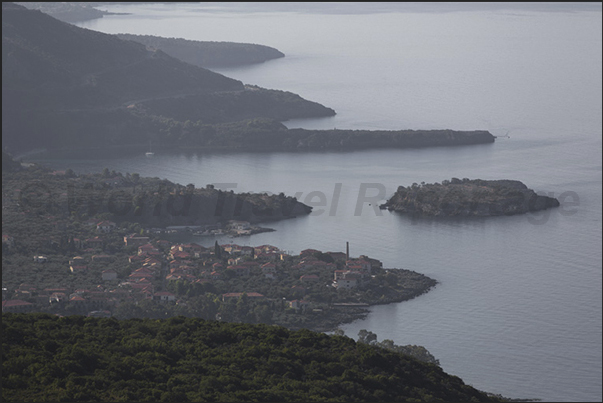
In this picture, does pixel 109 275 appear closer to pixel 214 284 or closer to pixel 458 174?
pixel 214 284

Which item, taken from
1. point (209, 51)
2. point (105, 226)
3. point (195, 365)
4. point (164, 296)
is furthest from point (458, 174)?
point (209, 51)

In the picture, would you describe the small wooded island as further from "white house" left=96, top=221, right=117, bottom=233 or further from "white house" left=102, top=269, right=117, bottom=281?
"white house" left=102, top=269, right=117, bottom=281

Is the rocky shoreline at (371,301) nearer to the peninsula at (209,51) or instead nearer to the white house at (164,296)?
the white house at (164,296)

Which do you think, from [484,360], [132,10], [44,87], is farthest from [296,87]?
[132,10]

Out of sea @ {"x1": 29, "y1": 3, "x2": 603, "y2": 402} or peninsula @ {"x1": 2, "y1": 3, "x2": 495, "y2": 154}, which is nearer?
sea @ {"x1": 29, "y1": 3, "x2": 603, "y2": 402}

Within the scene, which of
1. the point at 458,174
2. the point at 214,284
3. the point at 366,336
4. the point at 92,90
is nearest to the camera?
the point at 366,336

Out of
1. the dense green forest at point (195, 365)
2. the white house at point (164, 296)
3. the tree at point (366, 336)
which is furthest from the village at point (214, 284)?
the dense green forest at point (195, 365)

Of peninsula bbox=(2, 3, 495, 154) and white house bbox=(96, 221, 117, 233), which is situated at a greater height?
peninsula bbox=(2, 3, 495, 154)

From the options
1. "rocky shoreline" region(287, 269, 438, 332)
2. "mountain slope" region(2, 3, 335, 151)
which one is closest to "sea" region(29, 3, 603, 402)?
"rocky shoreline" region(287, 269, 438, 332)
